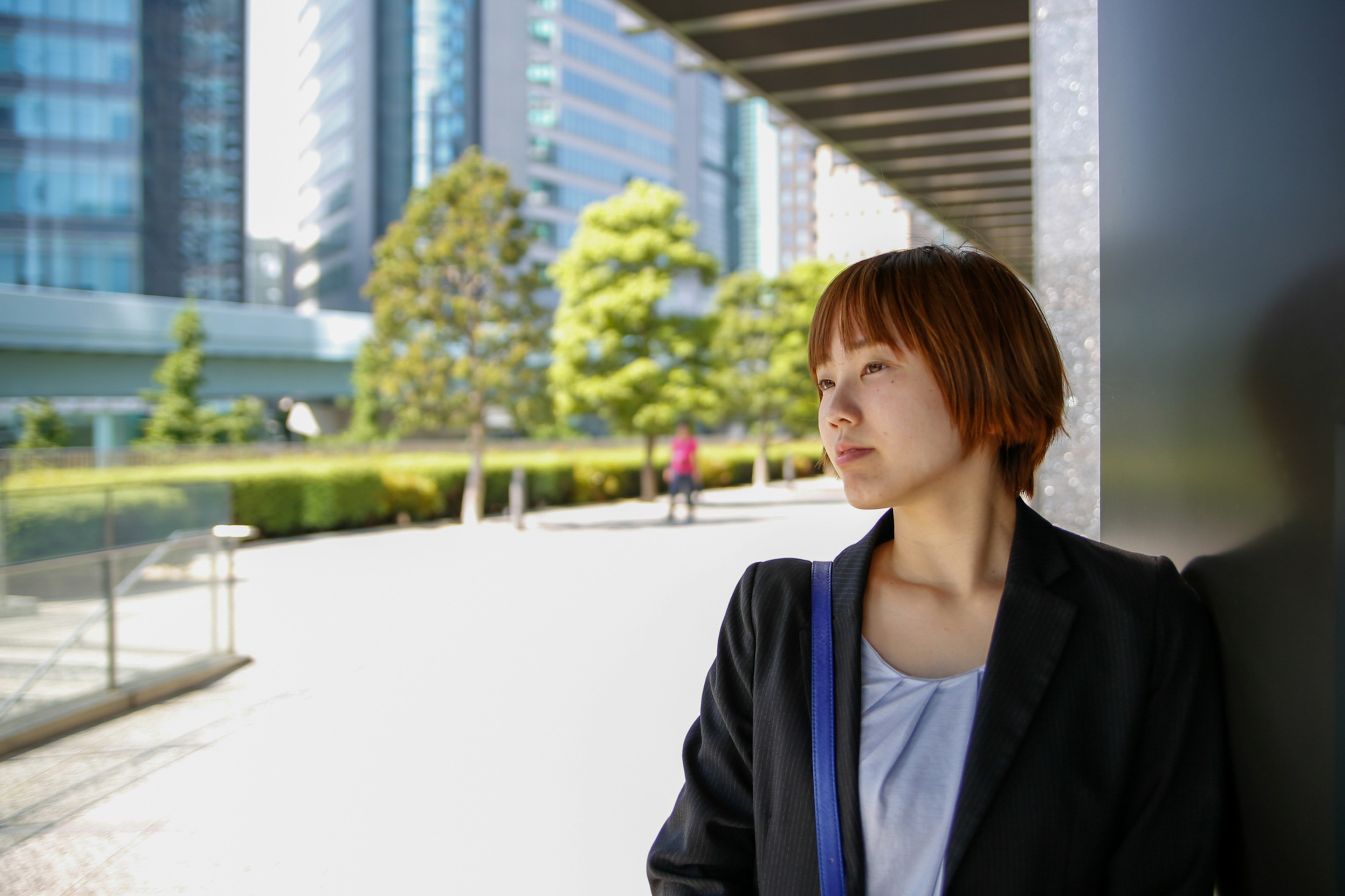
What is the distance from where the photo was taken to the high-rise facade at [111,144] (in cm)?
4853

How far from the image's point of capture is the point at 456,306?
22.4 meters

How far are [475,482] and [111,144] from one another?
40477mm

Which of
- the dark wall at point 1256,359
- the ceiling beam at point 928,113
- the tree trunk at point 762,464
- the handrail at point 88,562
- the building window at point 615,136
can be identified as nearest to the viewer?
the dark wall at point 1256,359

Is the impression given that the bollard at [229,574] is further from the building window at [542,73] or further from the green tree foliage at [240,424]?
the building window at [542,73]

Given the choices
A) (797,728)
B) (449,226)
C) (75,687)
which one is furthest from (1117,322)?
(449,226)

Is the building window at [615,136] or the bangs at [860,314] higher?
the building window at [615,136]

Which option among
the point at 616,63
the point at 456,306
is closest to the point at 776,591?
the point at 456,306

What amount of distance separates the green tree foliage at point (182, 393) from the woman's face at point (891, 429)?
116ft

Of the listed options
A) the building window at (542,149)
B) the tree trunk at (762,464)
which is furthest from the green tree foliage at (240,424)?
the building window at (542,149)

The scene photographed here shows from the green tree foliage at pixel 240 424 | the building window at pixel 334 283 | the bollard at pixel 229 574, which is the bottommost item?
the bollard at pixel 229 574

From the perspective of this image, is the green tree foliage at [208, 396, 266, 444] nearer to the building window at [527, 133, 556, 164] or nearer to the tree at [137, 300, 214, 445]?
the tree at [137, 300, 214, 445]

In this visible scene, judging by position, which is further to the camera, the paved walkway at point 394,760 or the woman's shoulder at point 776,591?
the paved walkway at point 394,760

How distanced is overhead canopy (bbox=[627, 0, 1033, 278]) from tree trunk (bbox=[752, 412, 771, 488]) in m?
23.5

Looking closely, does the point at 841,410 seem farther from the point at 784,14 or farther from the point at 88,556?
the point at 88,556
